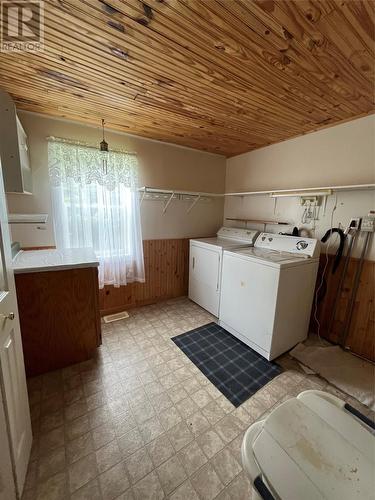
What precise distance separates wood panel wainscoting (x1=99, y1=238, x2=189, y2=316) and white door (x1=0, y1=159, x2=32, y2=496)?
163 cm

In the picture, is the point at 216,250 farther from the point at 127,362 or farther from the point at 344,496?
the point at 344,496

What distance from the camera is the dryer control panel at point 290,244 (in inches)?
83.0

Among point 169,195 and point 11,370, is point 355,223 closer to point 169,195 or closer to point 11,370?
point 169,195

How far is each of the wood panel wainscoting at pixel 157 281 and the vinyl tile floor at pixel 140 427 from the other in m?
0.75

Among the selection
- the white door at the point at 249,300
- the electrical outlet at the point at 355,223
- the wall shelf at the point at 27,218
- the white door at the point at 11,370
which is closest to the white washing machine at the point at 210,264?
the white door at the point at 249,300

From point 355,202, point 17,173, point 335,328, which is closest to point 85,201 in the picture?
point 17,173

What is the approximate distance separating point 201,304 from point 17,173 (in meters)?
2.49

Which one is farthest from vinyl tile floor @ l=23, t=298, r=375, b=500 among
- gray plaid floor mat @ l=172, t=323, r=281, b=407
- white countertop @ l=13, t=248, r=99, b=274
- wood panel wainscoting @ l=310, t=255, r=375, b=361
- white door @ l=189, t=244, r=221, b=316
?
white countertop @ l=13, t=248, r=99, b=274

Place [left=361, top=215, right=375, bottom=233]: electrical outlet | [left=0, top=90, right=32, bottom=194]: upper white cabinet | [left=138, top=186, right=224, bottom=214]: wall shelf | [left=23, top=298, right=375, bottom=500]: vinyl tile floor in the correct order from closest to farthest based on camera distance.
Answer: [left=23, top=298, right=375, bottom=500]: vinyl tile floor, [left=0, top=90, right=32, bottom=194]: upper white cabinet, [left=361, top=215, right=375, bottom=233]: electrical outlet, [left=138, top=186, right=224, bottom=214]: wall shelf

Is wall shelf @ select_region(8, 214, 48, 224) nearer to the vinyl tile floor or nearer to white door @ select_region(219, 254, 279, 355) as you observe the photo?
the vinyl tile floor

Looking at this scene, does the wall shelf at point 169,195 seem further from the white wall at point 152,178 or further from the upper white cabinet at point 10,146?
the upper white cabinet at point 10,146

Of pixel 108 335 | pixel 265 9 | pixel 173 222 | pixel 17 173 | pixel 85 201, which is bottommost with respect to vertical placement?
pixel 108 335

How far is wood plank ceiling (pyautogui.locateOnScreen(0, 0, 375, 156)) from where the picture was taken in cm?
96

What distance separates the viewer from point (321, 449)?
0.78m
